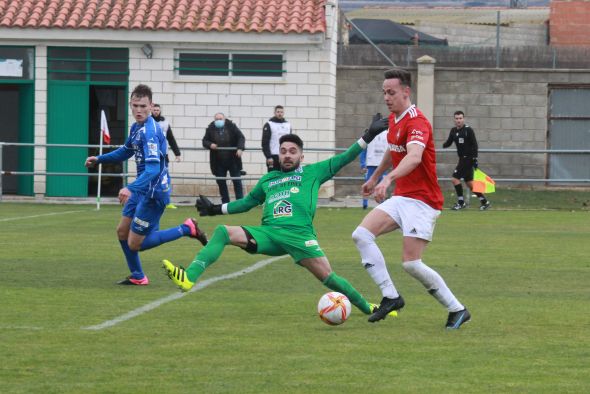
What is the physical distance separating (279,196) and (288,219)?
191 millimetres

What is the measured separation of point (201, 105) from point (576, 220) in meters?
9.37

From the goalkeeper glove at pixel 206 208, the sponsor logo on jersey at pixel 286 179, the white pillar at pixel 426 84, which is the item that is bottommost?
the goalkeeper glove at pixel 206 208

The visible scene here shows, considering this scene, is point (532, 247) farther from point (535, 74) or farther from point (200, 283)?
point (535, 74)

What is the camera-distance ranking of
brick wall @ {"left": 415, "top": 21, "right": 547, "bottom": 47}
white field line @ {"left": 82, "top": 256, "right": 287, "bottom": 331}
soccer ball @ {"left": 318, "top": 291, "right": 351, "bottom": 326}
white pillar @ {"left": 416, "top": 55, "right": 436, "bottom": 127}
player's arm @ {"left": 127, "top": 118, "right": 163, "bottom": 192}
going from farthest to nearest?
brick wall @ {"left": 415, "top": 21, "right": 547, "bottom": 47}
white pillar @ {"left": 416, "top": 55, "right": 436, "bottom": 127}
player's arm @ {"left": 127, "top": 118, "right": 163, "bottom": 192}
white field line @ {"left": 82, "top": 256, "right": 287, "bottom": 331}
soccer ball @ {"left": 318, "top": 291, "right": 351, "bottom": 326}

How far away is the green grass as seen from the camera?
23.0 ft

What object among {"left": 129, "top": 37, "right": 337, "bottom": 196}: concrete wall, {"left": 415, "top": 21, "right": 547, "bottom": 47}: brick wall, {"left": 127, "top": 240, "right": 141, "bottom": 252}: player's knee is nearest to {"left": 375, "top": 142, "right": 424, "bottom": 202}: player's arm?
{"left": 127, "top": 240, "right": 141, "bottom": 252}: player's knee

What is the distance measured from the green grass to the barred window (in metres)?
12.5

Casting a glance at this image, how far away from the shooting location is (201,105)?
28.3 meters

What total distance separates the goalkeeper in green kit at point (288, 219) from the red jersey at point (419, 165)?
0.25m

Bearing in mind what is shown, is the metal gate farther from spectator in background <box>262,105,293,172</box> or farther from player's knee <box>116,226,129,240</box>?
player's knee <box>116,226,129,240</box>

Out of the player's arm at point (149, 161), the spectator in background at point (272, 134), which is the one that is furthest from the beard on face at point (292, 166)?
the spectator in background at point (272, 134)

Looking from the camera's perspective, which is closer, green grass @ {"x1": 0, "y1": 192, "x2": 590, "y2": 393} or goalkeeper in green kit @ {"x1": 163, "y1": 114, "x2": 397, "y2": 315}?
green grass @ {"x1": 0, "y1": 192, "x2": 590, "y2": 393}

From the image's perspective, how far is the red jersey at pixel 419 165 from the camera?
30.3 ft

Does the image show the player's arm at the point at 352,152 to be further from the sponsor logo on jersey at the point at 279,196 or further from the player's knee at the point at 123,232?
the player's knee at the point at 123,232
